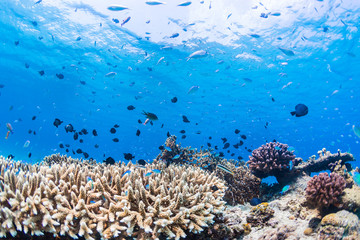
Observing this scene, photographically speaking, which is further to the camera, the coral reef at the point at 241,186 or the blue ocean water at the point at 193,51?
the blue ocean water at the point at 193,51

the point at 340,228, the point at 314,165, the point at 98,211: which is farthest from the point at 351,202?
the point at 98,211

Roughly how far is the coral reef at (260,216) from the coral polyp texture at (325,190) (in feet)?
3.54

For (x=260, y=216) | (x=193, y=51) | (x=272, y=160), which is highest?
(x=193, y=51)

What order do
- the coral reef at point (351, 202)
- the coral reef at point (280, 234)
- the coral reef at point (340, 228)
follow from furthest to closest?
the coral reef at point (351, 202) → the coral reef at point (280, 234) → the coral reef at point (340, 228)

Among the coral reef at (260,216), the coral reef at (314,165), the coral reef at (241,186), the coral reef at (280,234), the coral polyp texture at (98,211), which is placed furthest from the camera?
the coral reef at (314,165)

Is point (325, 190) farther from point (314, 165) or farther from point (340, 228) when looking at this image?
point (314, 165)

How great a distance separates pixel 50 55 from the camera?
101ft

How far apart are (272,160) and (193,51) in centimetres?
2149

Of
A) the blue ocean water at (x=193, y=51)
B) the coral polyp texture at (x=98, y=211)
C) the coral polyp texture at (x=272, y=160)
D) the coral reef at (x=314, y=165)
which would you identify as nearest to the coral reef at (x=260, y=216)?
the coral polyp texture at (x=98, y=211)

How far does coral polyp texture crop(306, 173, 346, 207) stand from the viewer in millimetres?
4547

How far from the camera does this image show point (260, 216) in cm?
468

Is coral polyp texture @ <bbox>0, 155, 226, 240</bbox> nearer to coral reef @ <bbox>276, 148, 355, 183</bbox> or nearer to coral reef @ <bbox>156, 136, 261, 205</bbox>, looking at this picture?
coral reef @ <bbox>156, 136, 261, 205</bbox>

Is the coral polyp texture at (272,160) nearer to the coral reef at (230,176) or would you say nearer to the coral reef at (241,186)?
the coral reef at (241,186)

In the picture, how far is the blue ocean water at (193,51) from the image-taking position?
20.9 metres
